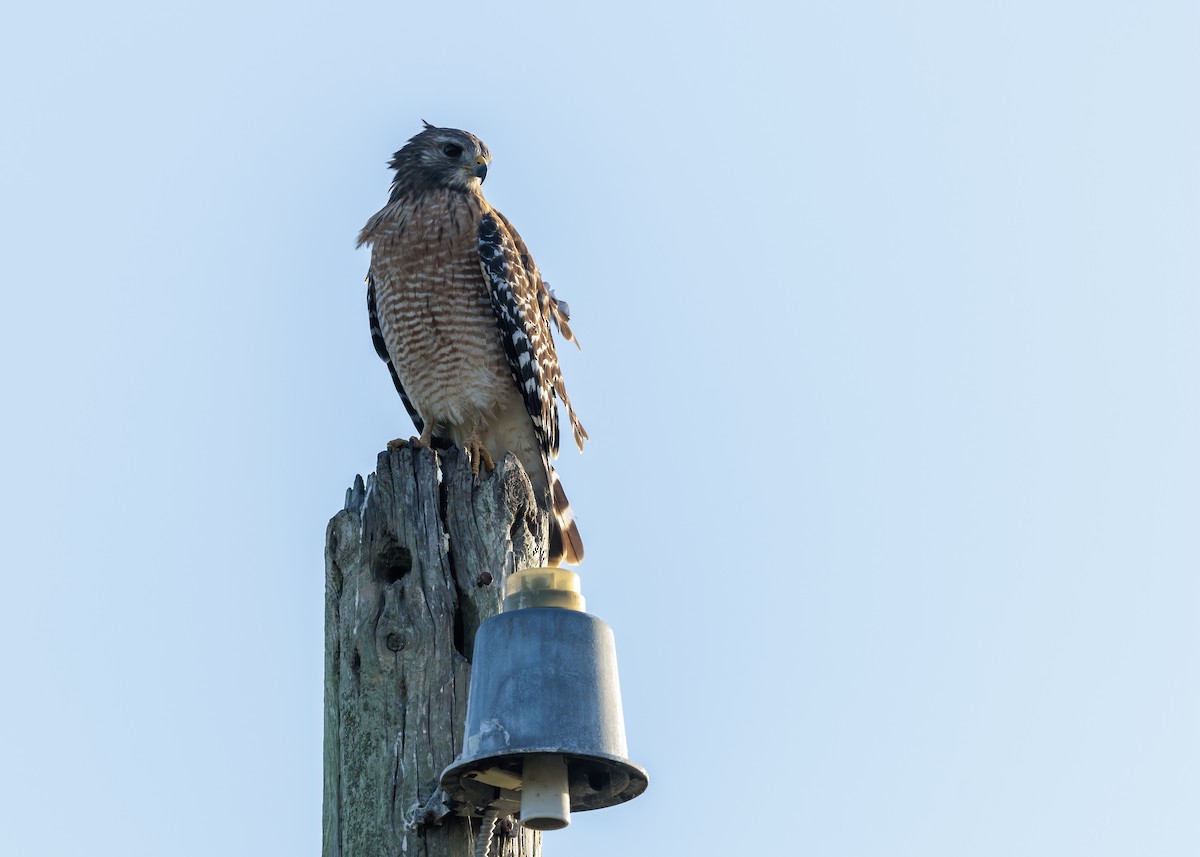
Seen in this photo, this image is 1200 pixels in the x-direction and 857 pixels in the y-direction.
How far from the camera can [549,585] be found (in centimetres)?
412

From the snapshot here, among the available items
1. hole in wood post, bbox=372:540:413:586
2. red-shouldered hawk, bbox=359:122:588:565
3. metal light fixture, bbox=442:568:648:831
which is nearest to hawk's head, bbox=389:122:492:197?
red-shouldered hawk, bbox=359:122:588:565

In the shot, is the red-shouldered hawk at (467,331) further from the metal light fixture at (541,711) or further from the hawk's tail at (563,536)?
the metal light fixture at (541,711)

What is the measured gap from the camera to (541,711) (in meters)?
3.93

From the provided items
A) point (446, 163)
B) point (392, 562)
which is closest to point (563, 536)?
point (446, 163)

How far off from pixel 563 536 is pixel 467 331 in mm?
1537

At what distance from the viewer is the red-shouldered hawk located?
8664mm

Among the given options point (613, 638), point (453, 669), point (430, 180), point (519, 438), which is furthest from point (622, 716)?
point (430, 180)

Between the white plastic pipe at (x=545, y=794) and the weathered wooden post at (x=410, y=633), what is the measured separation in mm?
198

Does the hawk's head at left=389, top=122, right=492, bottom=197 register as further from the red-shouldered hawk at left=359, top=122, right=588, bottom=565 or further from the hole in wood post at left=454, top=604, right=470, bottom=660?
the hole in wood post at left=454, top=604, right=470, bottom=660

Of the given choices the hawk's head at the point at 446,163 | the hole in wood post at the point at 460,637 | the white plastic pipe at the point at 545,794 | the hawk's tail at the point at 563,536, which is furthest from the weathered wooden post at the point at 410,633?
the hawk's head at the point at 446,163

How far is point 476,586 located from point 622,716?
779mm

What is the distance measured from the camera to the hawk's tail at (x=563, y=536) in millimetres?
7637

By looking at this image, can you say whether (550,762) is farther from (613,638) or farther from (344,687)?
(344,687)

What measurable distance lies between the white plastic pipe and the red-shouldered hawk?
175 inches
